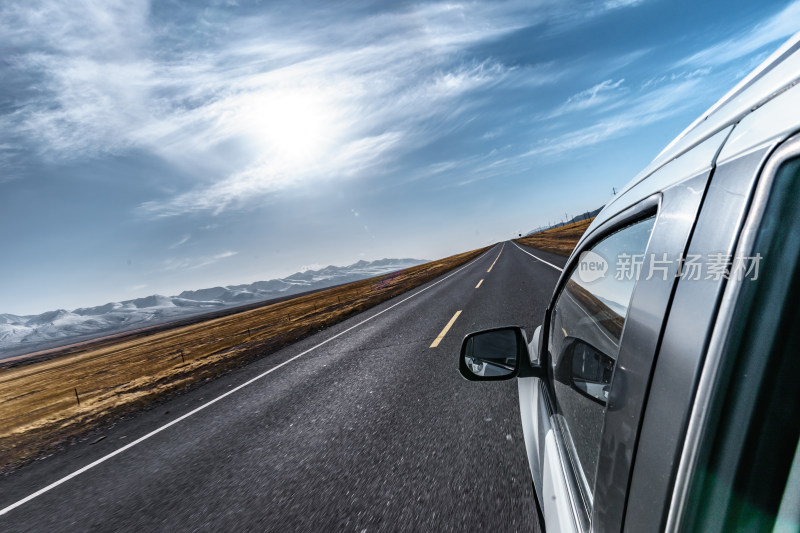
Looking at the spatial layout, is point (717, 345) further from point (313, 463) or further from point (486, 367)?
point (313, 463)

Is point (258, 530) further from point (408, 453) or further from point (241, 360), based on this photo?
point (241, 360)

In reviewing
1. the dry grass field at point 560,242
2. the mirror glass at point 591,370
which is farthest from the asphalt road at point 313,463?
the dry grass field at point 560,242

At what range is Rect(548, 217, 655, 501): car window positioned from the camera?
3.65ft

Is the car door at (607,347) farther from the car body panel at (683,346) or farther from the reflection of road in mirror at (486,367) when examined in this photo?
the reflection of road in mirror at (486,367)

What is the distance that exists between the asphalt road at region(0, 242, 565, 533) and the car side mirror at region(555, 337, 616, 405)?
1.28 meters

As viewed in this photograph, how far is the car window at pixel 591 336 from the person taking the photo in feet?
3.65

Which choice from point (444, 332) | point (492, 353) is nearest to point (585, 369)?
point (492, 353)

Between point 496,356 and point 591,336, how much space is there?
66 cm

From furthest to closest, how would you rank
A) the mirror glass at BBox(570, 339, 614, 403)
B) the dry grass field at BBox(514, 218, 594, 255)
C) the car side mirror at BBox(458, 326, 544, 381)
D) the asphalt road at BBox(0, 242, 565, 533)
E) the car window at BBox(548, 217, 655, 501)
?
the dry grass field at BBox(514, 218, 594, 255) → the asphalt road at BBox(0, 242, 565, 533) → the car side mirror at BBox(458, 326, 544, 381) → the mirror glass at BBox(570, 339, 614, 403) → the car window at BBox(548, 217, 655, 501)

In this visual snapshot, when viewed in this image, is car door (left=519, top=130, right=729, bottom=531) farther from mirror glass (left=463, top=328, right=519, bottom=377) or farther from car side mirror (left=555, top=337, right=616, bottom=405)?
mirror glass (left=463, top=328, right=519, bottom=377)

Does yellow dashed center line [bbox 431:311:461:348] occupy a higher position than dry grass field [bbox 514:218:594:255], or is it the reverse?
dry grass field [bbox 514:218:594:255]

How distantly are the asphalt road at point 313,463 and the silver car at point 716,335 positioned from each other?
1839 mm

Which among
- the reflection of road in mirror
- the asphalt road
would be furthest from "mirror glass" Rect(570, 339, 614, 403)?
the asphalt road

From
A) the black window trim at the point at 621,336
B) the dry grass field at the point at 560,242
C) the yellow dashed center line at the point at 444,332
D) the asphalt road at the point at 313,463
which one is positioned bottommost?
the asphalt road at the point at 313,463
